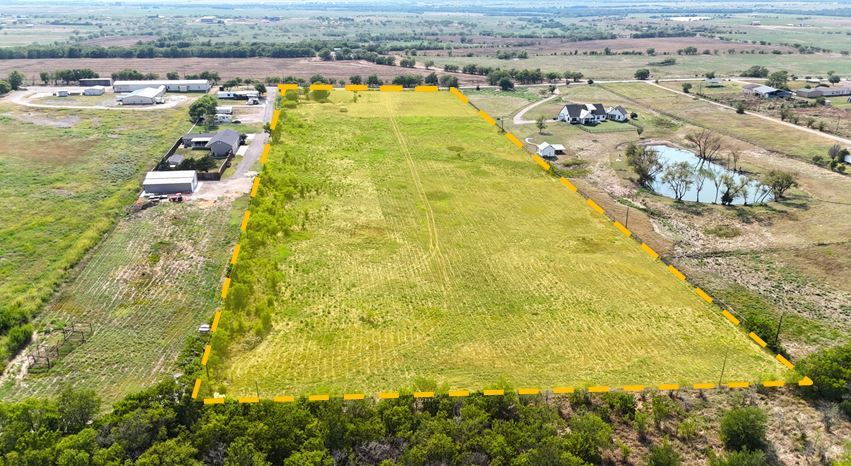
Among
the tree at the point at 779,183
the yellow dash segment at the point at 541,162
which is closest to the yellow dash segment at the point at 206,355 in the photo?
the yellow dash segment at the point at 541,162

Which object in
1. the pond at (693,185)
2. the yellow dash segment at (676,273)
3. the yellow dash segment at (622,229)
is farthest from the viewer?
the pond at (693,185)

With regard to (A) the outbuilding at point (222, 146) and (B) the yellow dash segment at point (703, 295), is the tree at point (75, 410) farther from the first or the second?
(A) the outbuilding at point (222, 146)

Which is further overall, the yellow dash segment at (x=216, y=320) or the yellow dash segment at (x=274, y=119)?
the yellow dash segment at (x=274, y=119)

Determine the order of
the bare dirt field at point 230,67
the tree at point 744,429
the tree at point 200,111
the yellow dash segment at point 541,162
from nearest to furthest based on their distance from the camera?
1. the tree at point 744,429
2. the yellow dash segment at point 541,162
3. the tree at point 200,111
4. the bare dirt field at point 230,67

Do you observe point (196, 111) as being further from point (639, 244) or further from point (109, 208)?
point (639, 244)

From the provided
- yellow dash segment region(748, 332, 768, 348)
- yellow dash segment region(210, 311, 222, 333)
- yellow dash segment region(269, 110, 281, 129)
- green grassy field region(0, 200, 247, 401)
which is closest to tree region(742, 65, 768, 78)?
yellow dash segment region(269, 110, 281, 129)

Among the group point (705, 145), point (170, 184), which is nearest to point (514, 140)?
point (705, 145)

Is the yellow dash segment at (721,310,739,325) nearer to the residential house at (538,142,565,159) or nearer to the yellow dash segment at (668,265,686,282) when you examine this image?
the yellow dash segment at (668,265,686,282)
